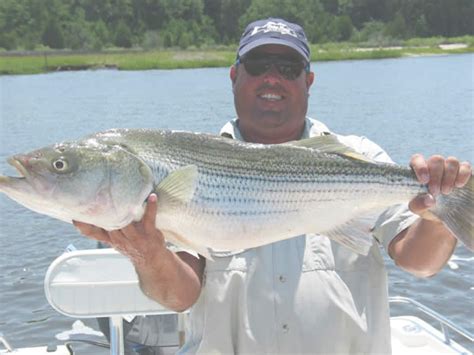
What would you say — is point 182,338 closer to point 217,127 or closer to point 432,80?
point 217,127

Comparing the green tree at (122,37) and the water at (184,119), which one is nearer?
the water at (184,119)

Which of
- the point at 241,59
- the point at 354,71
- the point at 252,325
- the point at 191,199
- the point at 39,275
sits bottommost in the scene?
the point at 354,71

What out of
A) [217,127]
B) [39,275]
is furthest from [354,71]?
[39,275]

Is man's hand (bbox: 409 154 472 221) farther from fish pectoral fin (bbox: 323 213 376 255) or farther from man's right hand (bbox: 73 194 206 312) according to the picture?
man's right hand (bbox: 73 194 206 312)

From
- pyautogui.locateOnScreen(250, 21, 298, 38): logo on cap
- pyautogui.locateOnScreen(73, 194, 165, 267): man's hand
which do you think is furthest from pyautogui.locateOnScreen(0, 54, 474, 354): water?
pyautogui.locateOnScreen(73, 194, 165, 267): man's hand

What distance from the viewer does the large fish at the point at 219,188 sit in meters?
2.83

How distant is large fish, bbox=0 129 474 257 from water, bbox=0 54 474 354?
3.06 meters

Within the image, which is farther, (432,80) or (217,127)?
(432,80)

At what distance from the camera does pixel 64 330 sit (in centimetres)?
916

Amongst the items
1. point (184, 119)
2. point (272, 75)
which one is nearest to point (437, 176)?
point (272, 75)

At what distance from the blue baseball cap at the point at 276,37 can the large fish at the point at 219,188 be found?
827mm

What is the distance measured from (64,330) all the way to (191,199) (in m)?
6.83

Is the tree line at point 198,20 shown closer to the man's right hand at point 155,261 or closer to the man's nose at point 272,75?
the man's nose at point 272,75

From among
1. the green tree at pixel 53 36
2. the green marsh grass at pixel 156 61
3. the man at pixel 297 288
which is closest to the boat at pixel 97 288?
the man at pixel 297 288
